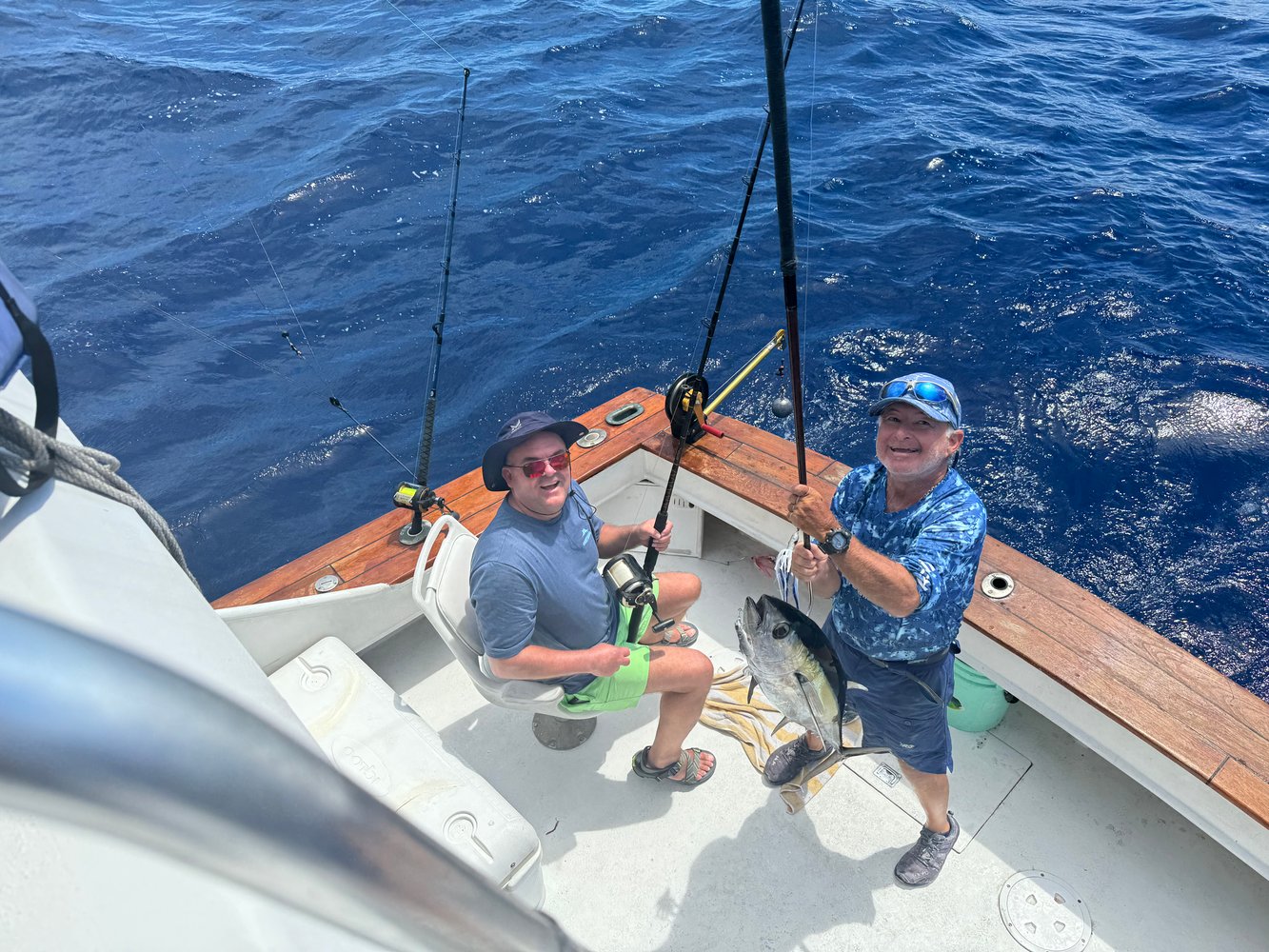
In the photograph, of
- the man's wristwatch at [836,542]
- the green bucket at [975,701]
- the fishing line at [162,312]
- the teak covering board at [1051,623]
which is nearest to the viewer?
the man's wristwatch at [836,542]

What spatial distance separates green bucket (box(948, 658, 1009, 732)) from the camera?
296 centimetres

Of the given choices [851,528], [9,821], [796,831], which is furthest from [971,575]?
[9,821]

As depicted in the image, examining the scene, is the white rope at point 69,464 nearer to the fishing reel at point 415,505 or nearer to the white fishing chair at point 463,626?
the white fishing chair at point 463,626

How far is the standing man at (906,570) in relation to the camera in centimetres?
199

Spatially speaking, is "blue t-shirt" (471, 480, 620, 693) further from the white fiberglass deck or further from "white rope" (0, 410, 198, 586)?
"white rope" (0, 410, 198, 586)

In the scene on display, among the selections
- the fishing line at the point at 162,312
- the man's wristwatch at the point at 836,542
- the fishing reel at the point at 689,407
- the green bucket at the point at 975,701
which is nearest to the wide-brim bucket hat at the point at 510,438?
the man's wristwatch at the point at 836,542

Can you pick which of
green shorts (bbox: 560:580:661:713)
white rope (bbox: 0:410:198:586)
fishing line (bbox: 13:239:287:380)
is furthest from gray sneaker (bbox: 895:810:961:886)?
fishing line (bbox: 13:239:287:380)

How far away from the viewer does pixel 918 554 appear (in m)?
2.02

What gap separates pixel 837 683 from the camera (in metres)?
2.32

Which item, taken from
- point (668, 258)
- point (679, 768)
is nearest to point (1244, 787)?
point (679, 768)

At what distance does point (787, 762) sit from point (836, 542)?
1457 millimetres

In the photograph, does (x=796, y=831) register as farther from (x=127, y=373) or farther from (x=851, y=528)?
(x=127, y=373)

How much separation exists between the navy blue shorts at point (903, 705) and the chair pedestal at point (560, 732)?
50.2 inches

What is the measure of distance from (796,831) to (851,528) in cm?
135
